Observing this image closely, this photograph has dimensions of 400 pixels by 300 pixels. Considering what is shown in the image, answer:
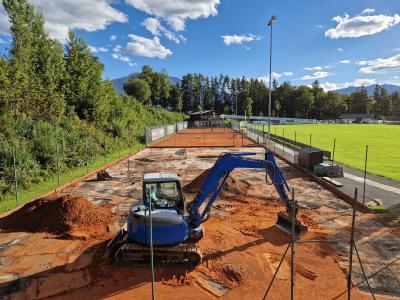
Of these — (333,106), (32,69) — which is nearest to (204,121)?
(32,69)

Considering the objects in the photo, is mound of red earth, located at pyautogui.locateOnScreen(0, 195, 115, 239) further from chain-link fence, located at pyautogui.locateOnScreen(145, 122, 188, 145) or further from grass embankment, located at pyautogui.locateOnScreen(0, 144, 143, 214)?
chain-link fence, located at pyautogui.locateOnScreen(145, 122, 188, 145)

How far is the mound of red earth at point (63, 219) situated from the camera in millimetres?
12055

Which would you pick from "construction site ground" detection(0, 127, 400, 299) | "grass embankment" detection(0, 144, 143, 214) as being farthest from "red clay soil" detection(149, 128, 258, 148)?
"construction site ground" detection(0, 127, 400, 299)

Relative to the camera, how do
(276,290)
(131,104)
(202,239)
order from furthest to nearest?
(131,104) < (202,239) < (276,290)

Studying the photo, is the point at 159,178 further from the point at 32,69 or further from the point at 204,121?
the point at 204,121

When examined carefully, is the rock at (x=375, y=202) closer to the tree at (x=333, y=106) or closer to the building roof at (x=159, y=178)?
the building roof at (x=159, y=178)

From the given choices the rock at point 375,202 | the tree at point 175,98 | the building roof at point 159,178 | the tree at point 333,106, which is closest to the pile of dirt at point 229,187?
the rock at point 375,202

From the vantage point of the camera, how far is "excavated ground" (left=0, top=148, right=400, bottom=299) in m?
8.16

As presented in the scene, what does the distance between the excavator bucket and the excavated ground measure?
12.8 inches

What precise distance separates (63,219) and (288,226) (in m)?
9.04

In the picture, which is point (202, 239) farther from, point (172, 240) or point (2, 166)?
point (2, 166)

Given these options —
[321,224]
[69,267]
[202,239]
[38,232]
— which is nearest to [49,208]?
[38,232]

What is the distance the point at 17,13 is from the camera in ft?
98.6

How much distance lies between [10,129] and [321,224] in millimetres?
20982
